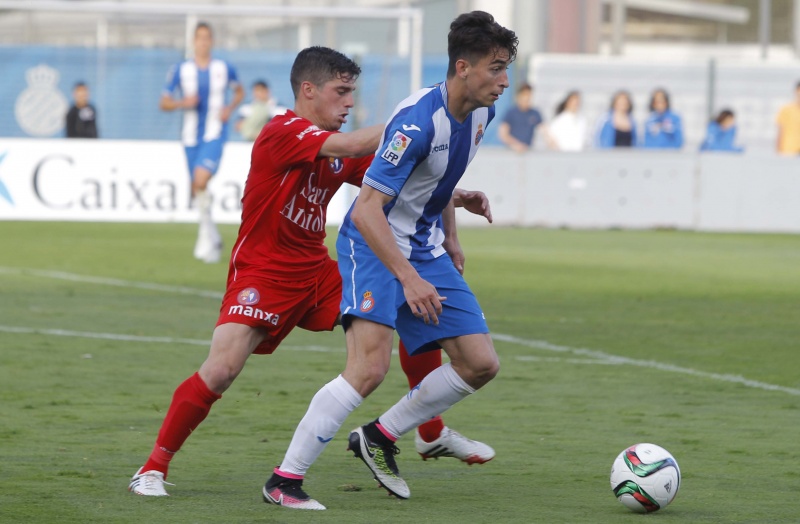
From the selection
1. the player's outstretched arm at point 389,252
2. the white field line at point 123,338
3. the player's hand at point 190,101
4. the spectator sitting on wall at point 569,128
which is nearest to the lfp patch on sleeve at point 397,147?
the player's outstretched arm at point 389,252

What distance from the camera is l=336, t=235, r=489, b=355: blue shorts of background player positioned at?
17.9ft

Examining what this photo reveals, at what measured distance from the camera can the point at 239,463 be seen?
245 inches

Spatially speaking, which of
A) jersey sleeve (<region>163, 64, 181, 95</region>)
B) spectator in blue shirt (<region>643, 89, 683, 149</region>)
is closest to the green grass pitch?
jersey sleeve (<region>163, 64, 181, 95</region>)

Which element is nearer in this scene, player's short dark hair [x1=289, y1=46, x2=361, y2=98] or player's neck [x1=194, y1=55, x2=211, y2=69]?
player's short dark hair [x1=289, y1=46, x2=361, y2=98]

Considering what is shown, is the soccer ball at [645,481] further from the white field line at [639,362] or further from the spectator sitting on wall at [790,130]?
the spectator sitting on wall at [790,130]

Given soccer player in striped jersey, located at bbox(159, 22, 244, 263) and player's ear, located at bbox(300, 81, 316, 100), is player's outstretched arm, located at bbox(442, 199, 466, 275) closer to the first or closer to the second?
player's ear, located at bbox(300, 81, 316, 100)

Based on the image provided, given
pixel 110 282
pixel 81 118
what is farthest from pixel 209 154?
pixel 81 118

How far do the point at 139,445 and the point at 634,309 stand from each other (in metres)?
6.45

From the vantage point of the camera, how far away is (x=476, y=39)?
5.35 m

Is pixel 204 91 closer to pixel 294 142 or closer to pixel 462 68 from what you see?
pixel 294 142

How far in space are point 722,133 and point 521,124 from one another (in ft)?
10.2

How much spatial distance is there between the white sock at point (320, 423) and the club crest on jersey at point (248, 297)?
0.52 m

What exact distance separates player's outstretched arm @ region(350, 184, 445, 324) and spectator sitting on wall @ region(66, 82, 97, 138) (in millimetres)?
17321

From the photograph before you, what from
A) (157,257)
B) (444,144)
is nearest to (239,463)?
(444,144)
